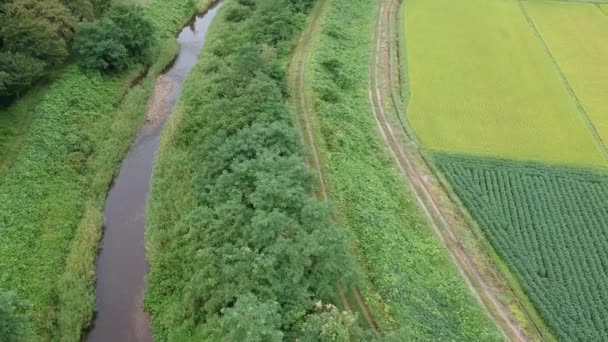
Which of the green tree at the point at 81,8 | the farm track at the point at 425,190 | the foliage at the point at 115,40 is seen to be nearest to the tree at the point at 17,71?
the foliage at the point at 115,40

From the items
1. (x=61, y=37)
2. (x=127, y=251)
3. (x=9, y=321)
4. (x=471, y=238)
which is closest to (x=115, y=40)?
(x=61, y=37)

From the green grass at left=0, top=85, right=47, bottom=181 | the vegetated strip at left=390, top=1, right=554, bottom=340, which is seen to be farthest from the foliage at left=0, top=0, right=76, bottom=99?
the vegetated strip at left=390, top=1, right=554, bottom=340

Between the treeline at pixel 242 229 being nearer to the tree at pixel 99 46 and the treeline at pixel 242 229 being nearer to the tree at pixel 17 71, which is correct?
the tree at pixel 99 46

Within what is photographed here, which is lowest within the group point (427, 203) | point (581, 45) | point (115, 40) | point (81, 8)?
point (581, 45)

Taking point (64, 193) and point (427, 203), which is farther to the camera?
point (64, 193)

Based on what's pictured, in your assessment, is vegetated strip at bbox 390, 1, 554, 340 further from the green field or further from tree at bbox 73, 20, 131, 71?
tree at bbox 73, 20, 131, 71

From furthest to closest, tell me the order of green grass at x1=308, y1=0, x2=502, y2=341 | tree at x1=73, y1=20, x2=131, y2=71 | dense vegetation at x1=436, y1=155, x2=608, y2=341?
1. tree at x1=73, y1=20, x2=131, y2=71
2. dense vegetation at x1=436, y1=155, x2=608, y2=341
3. green grass at x1=308, y1=0, x2=502, y2=341

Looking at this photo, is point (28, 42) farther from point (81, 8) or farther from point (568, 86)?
point (568, 86)
